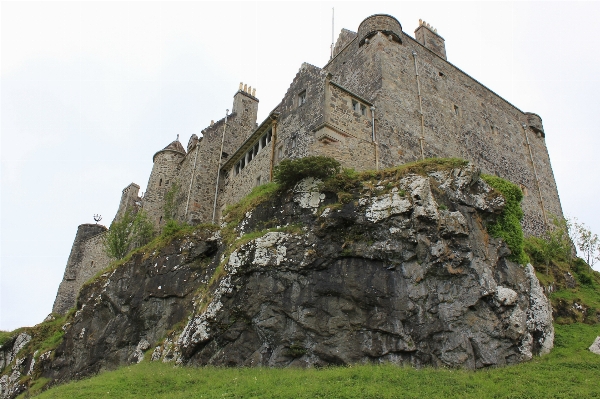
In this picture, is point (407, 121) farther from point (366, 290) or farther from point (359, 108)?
point (366, 290)

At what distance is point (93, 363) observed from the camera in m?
25.6

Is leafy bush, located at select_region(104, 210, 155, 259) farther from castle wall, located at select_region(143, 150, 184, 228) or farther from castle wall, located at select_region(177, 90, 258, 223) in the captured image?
castle wall, located at select_region(177, 90, 258, 223)

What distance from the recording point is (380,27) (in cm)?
3397

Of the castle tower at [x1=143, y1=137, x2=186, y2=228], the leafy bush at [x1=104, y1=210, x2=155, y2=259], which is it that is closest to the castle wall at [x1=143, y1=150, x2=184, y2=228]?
the castle tower at [x1=143, y1=137, x2=186, y2=228]

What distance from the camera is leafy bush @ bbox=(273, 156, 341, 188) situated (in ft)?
77.6

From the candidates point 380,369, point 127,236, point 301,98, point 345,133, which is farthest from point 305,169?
point 127,236

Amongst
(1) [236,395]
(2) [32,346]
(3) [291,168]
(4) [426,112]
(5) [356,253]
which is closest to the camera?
(1) [236,395]

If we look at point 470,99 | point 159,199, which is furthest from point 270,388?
point 470,99

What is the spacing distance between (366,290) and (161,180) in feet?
82.5

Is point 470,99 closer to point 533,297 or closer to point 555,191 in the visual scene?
point 555,191

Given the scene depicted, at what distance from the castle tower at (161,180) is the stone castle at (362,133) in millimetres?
85

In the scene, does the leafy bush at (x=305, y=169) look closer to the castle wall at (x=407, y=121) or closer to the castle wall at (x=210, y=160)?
the castle wall at (x=407, y=121)

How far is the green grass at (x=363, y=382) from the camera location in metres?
15.9

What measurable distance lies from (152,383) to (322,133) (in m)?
14.9
